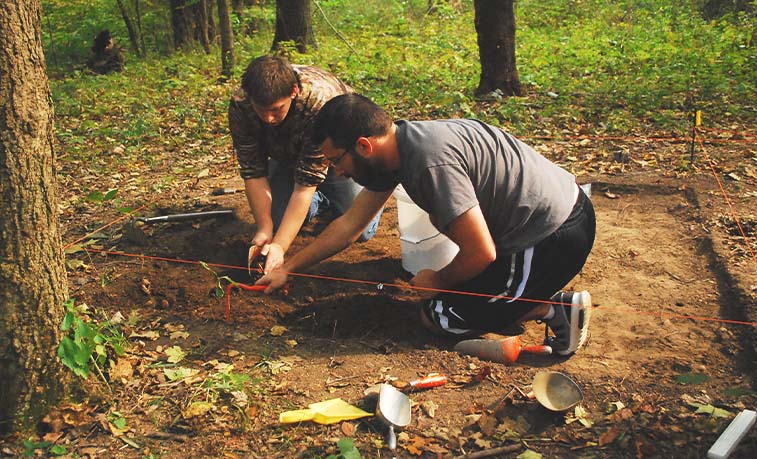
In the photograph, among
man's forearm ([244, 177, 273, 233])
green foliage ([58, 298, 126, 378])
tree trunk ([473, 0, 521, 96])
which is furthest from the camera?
tree trunk ([473, 0, 521, 96])

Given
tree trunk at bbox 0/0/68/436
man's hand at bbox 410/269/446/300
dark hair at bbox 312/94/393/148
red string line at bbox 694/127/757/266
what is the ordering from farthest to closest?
red string line at bbox 694/127/757/266
man's hand at bbox 410/269/446/300
dark hair at bbox 312/94/393/148
tree trunk at bbox 0/0/68/436

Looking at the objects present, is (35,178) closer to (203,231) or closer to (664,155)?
(203,231)

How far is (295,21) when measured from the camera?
32.6 feet

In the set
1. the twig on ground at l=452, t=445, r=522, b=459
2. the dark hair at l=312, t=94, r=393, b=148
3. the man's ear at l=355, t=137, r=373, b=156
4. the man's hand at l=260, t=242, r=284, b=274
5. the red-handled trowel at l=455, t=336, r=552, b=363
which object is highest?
the dark hair at l=312, t=94, r=393, b=148

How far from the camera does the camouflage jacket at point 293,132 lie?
3893 mm

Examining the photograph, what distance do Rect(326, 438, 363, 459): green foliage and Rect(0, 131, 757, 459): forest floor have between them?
0.06 meters

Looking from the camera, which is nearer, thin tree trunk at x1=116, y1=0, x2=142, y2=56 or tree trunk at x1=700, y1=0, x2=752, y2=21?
tree trunk at x1=700, y1=0, x2=752, y2=21

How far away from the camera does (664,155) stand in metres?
5.83

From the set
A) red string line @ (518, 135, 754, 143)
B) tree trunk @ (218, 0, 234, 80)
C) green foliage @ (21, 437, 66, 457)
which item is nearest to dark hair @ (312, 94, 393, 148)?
green foliage @ (21, 437, 66, 457)

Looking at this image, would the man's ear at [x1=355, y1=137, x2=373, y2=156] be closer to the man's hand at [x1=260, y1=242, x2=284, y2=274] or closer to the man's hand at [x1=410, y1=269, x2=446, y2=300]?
the man's hand at [x1=410, y1=269, x2=446, y2=300]

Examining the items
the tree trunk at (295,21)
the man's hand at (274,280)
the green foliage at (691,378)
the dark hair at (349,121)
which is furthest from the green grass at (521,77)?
the dark hair at (349,121)

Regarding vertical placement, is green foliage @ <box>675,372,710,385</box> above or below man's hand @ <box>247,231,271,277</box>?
below

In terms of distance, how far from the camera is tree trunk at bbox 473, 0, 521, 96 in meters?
7.23

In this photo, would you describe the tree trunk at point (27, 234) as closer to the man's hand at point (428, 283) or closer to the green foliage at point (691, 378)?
the man's hand at point (428, 283)
